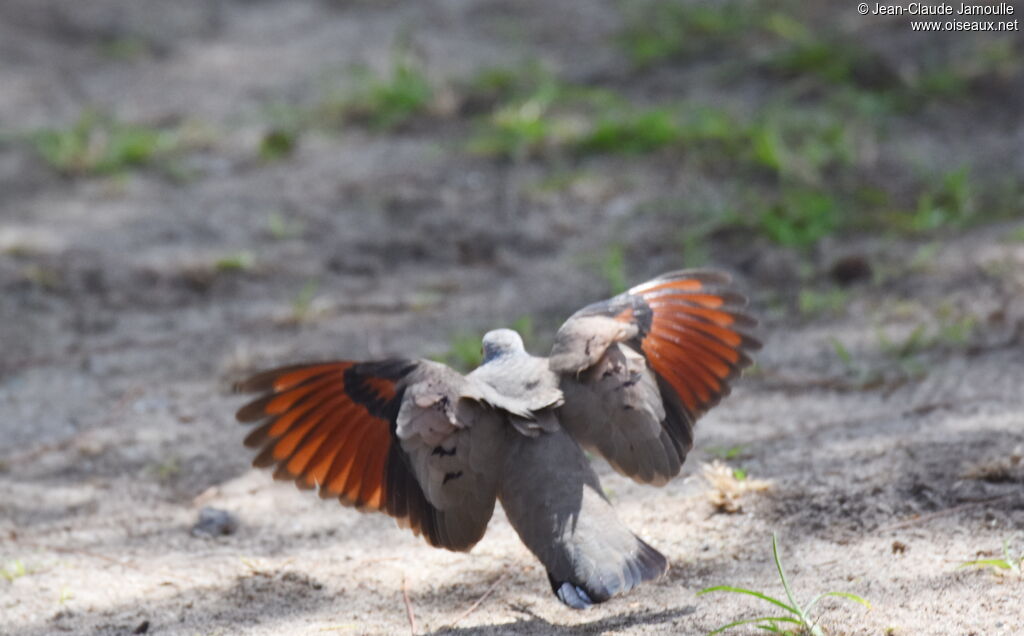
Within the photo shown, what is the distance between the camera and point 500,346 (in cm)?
312

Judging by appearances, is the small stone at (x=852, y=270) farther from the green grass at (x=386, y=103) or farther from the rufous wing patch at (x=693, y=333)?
the green grass at (x=386, y=103)

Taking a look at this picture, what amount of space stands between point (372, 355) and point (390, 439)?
1.70 m

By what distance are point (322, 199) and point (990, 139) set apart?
3.27 metres

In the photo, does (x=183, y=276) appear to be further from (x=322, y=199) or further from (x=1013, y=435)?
(x=1013, y=435)

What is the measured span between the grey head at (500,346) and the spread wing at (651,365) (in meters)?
0.16

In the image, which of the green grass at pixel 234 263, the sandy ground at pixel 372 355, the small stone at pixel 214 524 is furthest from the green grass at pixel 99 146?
the small stone at pixel 214 524

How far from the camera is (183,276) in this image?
520 cm

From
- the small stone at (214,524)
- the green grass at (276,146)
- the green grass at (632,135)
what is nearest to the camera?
the small stone at (214,524)

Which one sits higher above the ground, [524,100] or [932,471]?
[524,100]

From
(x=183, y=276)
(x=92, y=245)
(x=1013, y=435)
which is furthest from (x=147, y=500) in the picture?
(x=1013, y=435)

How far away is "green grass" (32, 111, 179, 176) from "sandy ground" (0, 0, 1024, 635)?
11 centimetres

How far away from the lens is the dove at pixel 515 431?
2.74 m

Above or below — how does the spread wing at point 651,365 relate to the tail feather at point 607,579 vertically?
above

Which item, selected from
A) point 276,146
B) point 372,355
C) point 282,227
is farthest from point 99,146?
point 372,355
